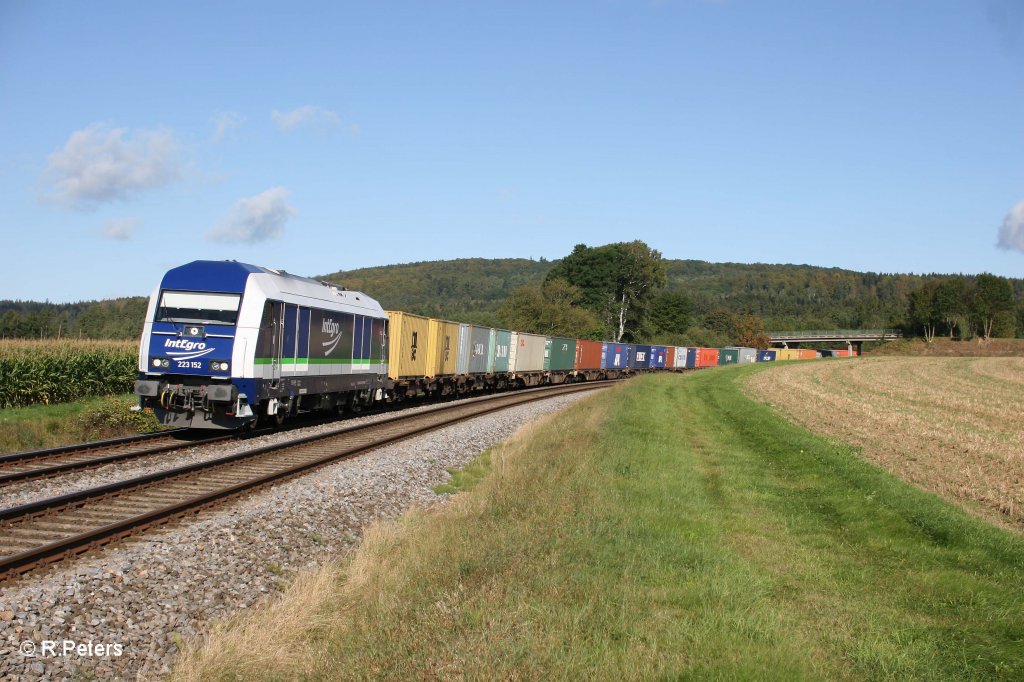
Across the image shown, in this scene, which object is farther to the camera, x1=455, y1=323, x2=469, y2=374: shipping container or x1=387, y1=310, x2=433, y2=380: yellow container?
x1=455, y1=323, x2=469, y2=374: shipping container

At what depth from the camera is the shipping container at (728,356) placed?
86.3m

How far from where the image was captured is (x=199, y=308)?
634 inches

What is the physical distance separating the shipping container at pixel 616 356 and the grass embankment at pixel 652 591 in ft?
148

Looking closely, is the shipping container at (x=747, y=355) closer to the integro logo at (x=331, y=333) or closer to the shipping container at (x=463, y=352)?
the shipping container at (x=463, y=352)

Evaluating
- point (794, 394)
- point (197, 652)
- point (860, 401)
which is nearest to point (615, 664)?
point (197, 652)

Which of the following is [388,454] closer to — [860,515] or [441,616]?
[860,515]

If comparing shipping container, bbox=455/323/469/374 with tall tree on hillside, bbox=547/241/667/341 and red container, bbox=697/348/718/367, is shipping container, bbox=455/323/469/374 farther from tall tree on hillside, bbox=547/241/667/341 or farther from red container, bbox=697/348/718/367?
tall tree on hillside, bbox=547/241/667/341

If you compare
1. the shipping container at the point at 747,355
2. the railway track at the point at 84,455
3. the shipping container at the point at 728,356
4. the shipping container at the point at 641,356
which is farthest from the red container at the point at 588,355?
the shipping container at the point at 747,355

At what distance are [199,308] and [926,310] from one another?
441 feet

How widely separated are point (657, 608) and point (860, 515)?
5.83 m

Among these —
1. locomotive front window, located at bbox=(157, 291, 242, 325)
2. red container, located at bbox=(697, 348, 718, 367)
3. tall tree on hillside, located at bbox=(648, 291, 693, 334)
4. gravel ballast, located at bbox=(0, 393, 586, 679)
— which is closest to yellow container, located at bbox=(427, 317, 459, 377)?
locomotive front window, located at bbox=(157, 291, 242, 325)

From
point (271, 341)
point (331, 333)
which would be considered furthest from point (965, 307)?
point (271, 341)

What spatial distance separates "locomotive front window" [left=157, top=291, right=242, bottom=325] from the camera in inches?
631

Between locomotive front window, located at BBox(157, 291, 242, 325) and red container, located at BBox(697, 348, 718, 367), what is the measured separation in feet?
225
